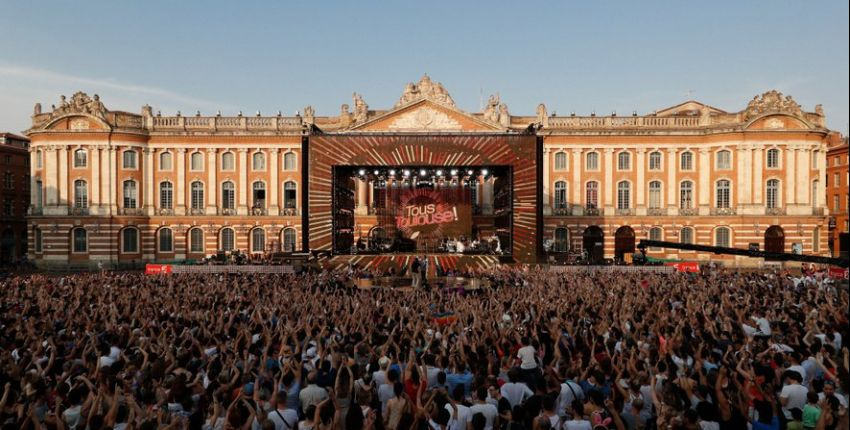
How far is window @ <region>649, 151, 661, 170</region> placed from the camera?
5575 cm

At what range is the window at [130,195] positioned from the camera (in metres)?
54.8

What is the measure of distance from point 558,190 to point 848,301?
53966mm

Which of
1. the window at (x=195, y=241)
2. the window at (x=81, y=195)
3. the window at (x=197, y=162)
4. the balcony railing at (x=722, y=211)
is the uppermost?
the window at (x=197, y=162)

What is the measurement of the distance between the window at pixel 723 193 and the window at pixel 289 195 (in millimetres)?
40897

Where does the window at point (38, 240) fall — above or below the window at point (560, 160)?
below

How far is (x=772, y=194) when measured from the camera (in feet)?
176

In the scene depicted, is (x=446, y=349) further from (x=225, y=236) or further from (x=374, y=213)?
(x=225, y=236)

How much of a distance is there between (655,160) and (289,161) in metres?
35.9

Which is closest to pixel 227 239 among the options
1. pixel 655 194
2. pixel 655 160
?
pixel 655 194

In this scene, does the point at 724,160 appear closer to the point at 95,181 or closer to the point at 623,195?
the point at 623,195

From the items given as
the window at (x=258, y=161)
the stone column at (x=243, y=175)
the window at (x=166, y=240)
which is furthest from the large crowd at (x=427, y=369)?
the window at (x=258, y=161)

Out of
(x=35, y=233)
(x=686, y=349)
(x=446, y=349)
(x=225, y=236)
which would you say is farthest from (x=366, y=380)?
(x=35, y=233)

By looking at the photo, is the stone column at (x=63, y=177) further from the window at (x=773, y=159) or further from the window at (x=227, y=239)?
the window at (x=773, y=159)

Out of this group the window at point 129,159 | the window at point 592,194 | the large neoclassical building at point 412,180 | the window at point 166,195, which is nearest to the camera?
the large neoclassical building at point 412,180
